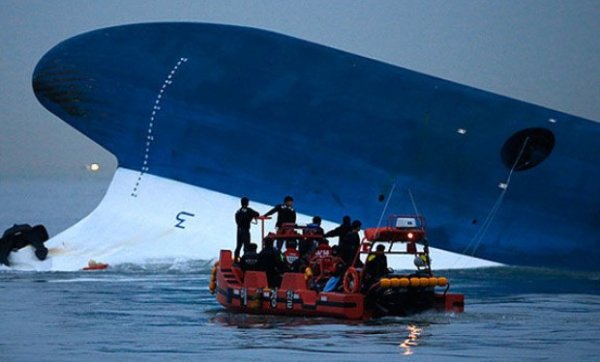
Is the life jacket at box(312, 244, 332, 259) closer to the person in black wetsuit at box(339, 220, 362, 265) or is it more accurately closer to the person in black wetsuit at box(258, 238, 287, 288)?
the person in black wetsuit at box(339, 220, 362, 265)

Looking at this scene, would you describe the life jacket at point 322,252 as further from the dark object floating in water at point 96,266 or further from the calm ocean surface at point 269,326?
the dark object floating in water at point 96,266

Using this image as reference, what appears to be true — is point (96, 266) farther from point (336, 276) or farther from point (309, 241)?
point (336, 276)

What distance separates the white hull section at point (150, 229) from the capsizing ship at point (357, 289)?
8.36 metres

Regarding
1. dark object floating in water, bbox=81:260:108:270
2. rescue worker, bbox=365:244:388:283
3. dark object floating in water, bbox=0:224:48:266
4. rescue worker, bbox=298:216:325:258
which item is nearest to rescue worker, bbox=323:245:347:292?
rescue worker, bbox=365:244:388:283

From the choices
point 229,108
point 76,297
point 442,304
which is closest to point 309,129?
point 229,108

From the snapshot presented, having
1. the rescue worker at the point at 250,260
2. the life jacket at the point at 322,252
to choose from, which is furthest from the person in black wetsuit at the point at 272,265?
the life jacket at the point at 322,252

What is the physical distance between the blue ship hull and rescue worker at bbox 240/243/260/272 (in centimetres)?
821

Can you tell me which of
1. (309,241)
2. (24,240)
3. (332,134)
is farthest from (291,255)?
(24,240)

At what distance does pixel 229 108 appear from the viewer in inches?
1361

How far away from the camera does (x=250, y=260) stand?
2498cm

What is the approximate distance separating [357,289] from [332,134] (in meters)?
11.4

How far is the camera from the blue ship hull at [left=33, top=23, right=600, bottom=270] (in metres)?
32.2

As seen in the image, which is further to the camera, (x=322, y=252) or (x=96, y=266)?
(x=96, y=266)

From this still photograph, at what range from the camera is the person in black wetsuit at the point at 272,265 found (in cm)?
2455
